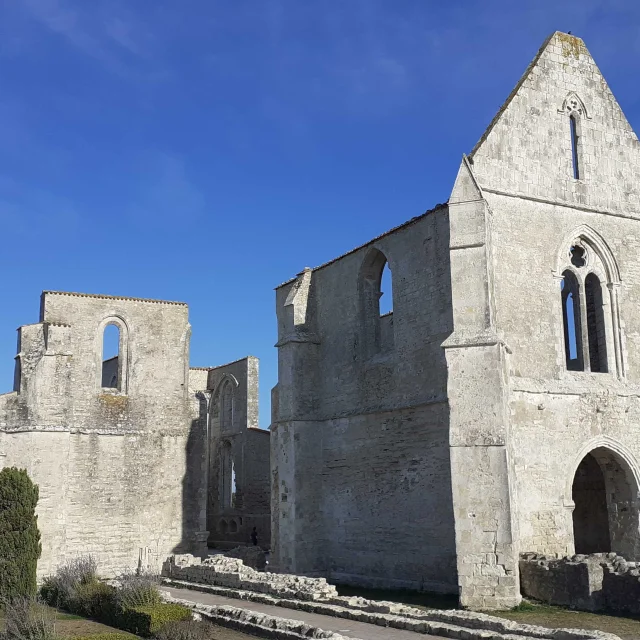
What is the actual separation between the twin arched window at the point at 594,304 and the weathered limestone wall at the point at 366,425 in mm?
2790

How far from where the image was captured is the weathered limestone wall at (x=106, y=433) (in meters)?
20.9

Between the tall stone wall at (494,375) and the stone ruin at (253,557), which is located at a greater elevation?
the tall stone wall at (494,375)

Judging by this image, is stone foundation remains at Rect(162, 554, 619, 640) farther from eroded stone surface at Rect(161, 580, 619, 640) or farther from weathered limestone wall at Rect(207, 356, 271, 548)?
weathered limestone wall at Rect(207, 356, 271, 548)

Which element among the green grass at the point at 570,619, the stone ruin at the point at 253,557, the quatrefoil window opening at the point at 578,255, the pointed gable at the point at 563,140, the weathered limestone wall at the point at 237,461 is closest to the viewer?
the green grass at the point at 570,619

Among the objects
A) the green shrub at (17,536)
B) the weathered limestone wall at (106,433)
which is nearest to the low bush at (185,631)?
the green shrub at (17,536)

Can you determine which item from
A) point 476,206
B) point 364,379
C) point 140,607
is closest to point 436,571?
point 364,379

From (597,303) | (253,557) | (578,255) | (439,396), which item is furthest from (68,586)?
(578,255)

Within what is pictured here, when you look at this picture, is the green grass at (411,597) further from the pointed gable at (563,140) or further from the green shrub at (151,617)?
the pointed gable at (563,140)

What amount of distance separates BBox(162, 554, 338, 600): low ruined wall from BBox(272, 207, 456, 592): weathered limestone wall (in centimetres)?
224

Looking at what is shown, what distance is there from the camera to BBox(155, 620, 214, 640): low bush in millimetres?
10414

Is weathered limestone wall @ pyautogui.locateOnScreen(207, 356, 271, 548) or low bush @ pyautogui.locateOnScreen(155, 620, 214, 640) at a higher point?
weathered limestone wall @ pyautogui.locateOnScreen(207, 356, 271, 548)

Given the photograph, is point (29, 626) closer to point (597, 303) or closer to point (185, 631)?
point (185, 631)

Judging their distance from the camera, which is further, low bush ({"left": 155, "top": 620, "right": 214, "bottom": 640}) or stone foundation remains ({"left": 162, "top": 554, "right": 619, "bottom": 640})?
low bush ({"left": 155, "top": 620, "right": 214, "bottom": 640})

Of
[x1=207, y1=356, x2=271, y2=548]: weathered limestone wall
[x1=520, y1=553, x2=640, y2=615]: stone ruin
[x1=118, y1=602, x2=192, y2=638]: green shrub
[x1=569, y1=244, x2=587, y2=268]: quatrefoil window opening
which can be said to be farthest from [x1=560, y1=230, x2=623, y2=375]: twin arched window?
[x1=207, y1=356, x2=271, y2=548]: weathered limestone wall
